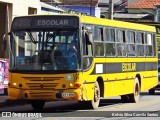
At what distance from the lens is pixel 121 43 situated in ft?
60.6

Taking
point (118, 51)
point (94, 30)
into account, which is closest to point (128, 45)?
point (118, 51)

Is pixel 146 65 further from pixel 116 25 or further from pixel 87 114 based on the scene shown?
pixel 87 114

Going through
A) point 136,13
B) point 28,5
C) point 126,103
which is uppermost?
point 136,13

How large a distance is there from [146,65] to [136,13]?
57.8 meters

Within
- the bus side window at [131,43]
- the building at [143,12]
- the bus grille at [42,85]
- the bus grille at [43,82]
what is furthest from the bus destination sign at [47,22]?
the building at [143,12]

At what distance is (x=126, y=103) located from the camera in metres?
19.8

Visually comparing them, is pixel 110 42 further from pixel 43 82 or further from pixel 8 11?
pixel 8 11

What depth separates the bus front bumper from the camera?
1488 centimetres

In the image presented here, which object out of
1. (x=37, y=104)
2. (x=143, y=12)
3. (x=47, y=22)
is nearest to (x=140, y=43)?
(x=37, y=104)

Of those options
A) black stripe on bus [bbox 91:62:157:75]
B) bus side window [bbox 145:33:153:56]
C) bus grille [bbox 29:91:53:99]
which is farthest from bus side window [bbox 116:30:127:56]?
bus grille [bbox 29:91:53:99]

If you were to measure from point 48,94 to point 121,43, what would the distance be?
4.50m

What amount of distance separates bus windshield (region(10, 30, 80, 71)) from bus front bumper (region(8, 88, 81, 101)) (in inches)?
25.9

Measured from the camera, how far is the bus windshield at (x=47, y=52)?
15008mm

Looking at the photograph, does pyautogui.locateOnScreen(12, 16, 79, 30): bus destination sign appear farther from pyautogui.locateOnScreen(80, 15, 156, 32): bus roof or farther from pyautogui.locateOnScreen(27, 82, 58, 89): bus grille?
pyautogui.locateOnScreen(27, 82, 58, 89): bus grille
